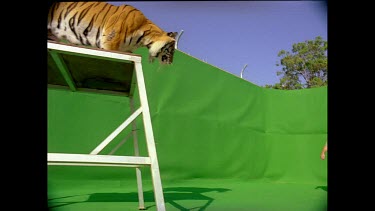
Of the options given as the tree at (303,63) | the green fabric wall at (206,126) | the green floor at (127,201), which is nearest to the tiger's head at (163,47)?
the green floor at (127,201)

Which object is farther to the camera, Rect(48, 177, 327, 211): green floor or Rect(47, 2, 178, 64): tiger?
Rect(47, 2, 178, 64): tiger

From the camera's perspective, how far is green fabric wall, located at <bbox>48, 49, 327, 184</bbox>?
11.0 feet

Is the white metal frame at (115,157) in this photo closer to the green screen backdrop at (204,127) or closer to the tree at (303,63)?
the green screen backdrop at (204,127)

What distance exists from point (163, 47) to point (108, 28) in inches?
15.3

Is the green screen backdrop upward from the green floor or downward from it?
upward

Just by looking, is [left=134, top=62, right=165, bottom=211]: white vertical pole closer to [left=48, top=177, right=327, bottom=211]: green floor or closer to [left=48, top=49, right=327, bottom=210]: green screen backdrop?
[left=48, top=177, right=327, bottom=211]: green floor

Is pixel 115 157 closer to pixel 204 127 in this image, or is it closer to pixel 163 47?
pixel 163 47

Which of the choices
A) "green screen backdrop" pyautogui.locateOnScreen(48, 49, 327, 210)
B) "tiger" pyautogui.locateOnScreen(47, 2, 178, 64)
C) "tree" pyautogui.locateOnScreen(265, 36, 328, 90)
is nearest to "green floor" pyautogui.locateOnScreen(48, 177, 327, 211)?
"green screen backdrop" pyautogui.locateOnScreen(48, 49, 327, 210)

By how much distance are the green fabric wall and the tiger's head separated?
1117 mm

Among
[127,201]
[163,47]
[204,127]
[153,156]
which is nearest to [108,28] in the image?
[163,47]

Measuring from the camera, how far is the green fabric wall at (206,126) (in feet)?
11.0

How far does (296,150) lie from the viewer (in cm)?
499
